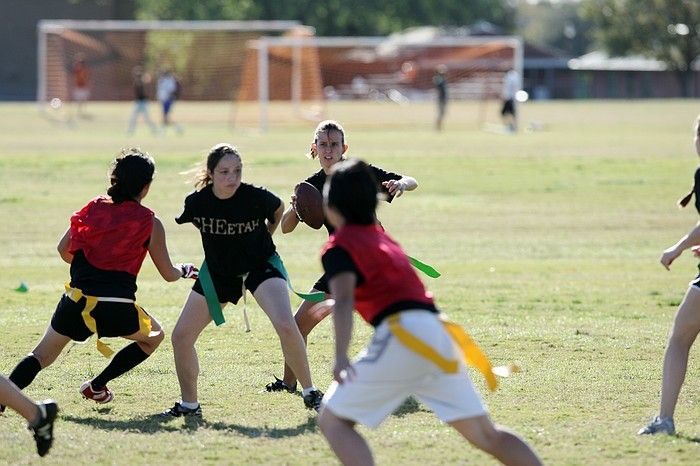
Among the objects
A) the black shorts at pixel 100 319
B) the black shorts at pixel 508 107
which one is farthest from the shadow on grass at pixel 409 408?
the black shorts at pixel 508 107

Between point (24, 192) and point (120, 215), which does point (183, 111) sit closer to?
point (24, 192)

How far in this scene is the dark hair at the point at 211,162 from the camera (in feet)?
24.8

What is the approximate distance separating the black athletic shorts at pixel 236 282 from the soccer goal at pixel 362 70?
1306 inches

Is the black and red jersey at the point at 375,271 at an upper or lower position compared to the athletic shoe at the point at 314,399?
upper

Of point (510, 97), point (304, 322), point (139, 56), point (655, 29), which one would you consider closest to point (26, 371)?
point (304, 322)

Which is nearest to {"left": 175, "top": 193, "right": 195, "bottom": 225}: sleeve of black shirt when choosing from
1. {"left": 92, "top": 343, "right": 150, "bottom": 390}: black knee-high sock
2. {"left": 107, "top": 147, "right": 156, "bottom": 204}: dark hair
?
{"left": 107, "top": 147, "right": 156, "bottom": 204}: dark hair

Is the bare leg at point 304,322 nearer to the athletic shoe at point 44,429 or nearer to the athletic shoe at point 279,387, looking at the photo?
the athletic shoe at point 279,387

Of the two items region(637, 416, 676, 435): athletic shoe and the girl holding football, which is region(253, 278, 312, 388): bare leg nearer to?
the girl holding football

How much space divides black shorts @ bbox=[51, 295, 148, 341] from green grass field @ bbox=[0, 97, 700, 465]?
0.52m

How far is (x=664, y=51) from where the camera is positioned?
107 m

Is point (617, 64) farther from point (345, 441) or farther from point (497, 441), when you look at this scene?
point (345, 441)

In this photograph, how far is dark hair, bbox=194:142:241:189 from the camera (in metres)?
7.55

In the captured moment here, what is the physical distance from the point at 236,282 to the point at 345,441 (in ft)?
8.01

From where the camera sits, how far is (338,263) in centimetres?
539
